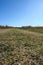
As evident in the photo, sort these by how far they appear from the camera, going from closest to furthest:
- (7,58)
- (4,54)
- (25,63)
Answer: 1. (25,63)
2. (7,58)
3. (4,54)

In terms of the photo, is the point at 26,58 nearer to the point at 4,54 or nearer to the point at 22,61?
the point at 22,61

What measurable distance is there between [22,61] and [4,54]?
1159 millimetres

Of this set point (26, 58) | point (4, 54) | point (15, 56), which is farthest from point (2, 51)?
point (26, 58)

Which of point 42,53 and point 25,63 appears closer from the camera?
point 25,63

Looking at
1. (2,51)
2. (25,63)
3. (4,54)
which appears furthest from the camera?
(2,51)

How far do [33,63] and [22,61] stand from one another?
50cm

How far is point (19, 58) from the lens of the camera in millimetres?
5941

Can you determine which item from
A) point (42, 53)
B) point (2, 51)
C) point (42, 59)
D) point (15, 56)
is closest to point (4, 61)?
point (15, 56)

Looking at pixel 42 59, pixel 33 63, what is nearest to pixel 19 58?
pixel 33 63

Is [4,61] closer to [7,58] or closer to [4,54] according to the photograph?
[7,58]

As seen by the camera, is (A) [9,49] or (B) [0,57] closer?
(B) [0,57]

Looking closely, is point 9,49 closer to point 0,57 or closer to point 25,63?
point 0,57

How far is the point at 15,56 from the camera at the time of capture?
6.16 metres

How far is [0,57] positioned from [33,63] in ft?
5.35
